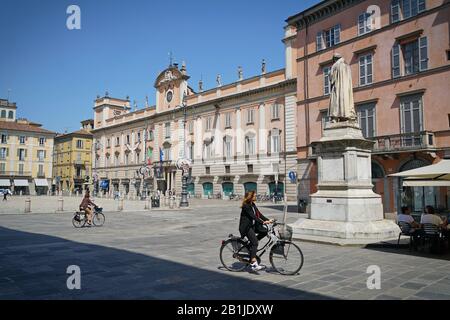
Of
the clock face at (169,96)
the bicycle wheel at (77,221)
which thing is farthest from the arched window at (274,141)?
the bicycle wheel at (77,221)

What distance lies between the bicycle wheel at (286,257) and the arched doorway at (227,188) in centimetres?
3591

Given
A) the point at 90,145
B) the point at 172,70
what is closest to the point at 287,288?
the point at 172,70

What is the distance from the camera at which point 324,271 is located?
6.91 meters

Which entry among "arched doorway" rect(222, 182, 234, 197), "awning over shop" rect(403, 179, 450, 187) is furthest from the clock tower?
"awning over shop" rect(403, 179, 450, 187)

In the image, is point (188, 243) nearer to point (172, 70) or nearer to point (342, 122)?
point (342, 122)

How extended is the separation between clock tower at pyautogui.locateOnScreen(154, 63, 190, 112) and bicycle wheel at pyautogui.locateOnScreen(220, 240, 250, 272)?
45502mm

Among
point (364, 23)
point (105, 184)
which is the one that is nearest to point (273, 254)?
point (364, 23)

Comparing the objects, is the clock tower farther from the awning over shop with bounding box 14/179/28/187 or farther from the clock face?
the awning over shop with bounding box 14/179/28/187

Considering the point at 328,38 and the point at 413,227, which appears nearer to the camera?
the point at 413,227

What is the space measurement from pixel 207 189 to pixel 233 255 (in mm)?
39325

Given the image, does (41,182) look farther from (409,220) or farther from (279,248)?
(279,248)

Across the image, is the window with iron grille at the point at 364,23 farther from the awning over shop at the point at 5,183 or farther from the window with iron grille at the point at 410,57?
the awning over shop at the point at 5,183

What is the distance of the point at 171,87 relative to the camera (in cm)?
5397

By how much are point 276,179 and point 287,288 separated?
31.5 metres
